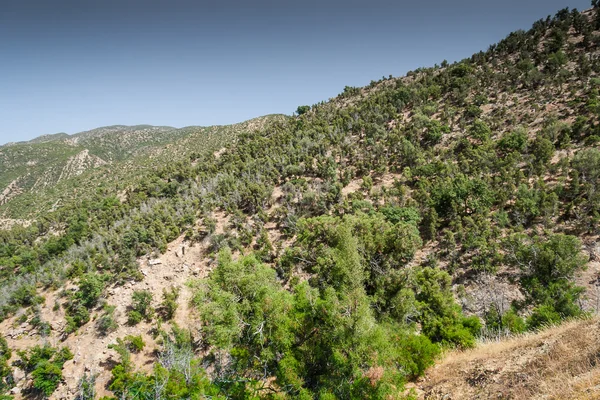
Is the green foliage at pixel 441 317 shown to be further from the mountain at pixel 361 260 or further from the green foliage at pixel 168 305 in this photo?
the green foliage at pixel 168 305

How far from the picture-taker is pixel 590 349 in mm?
9430

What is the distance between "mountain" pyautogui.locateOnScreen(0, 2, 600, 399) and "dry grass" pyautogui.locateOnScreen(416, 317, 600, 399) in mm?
104

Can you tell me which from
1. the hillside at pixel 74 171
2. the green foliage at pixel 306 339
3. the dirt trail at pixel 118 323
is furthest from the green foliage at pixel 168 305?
the hillside at pixel 74 171

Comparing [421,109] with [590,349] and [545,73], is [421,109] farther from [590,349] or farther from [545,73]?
[590,349]

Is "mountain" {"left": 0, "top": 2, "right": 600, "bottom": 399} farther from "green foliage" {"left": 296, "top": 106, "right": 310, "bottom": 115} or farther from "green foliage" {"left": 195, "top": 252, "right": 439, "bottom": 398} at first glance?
"green foliage" {"left": 296, "top": 106, "right": 310, "bottom": 115}

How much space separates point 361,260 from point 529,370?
13.8m

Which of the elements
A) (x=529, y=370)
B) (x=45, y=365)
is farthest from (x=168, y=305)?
(x=529, y=370)

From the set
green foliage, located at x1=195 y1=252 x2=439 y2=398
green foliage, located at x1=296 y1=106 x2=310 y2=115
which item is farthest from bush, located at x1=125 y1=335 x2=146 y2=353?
green foliage, located at x1=296 y1=106 x2=310 y2=115

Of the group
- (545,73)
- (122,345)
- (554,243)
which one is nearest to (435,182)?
(554,243)

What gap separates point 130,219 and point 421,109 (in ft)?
256

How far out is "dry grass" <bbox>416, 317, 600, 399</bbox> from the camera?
8.16 meters

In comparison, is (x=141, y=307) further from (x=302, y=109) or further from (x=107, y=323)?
(x=302, y=109)

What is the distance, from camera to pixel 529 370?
10.3 m

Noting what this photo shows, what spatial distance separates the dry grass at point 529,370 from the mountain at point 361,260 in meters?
0.10
